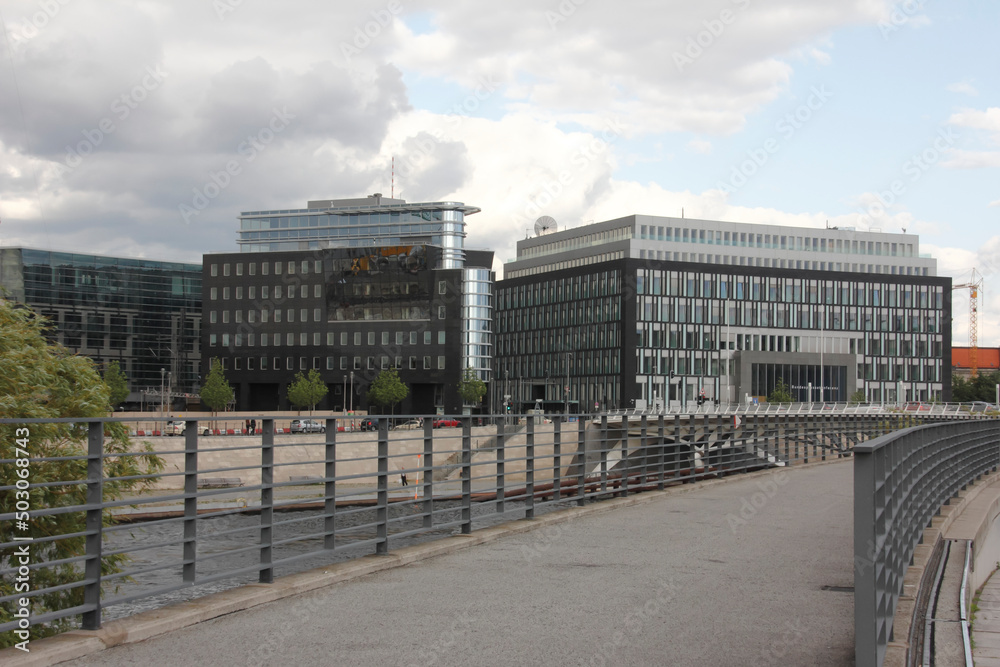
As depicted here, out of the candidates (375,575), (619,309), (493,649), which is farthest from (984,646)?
(619,309)

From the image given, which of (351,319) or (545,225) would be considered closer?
(351,319)

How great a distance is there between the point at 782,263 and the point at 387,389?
162 feet

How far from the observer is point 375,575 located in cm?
927

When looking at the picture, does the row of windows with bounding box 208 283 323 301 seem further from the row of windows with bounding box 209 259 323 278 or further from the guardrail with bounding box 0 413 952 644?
the guardrail with bounding box 0 413 952 644

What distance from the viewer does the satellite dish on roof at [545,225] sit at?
139500 mm

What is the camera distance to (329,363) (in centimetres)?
11356

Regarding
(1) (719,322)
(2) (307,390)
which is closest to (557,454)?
(2) (307,390)

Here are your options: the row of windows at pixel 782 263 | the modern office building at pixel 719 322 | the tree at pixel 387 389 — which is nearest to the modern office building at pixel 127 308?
the tree at pixel 387 389

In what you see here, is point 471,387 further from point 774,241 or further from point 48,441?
point 48,441

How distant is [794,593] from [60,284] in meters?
114

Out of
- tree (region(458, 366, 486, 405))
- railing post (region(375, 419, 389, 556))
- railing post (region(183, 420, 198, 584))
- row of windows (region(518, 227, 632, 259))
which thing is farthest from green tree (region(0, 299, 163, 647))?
row of windows (region(518, 227, 632, 259))

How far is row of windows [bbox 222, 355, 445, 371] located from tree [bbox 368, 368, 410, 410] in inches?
197

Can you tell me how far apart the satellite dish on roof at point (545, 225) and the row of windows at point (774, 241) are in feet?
77.9

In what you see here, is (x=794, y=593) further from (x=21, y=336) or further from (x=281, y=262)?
(x=281, y=262)
